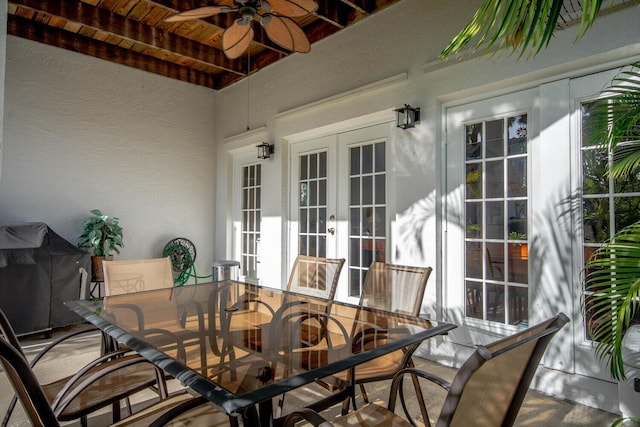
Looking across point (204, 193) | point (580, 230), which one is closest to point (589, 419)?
point (580, 230)

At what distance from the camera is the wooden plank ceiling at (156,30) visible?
3980 millimetres

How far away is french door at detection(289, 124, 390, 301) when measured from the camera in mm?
3996

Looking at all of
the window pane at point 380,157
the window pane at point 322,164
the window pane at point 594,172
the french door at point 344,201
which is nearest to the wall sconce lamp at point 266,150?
the french door at point 344,201

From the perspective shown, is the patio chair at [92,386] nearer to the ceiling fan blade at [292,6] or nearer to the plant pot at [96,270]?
the ceiling fan blade at [292,6]

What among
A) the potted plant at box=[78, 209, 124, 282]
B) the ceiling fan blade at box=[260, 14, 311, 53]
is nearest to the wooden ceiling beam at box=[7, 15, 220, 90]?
the potted plant at box=[78, 209, 124, 282]

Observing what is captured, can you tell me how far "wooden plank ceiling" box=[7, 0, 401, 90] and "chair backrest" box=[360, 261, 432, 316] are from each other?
2.67m

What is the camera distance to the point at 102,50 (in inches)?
199

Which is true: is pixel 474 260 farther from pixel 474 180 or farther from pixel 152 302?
pixel 152 302

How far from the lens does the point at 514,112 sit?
9.79ft

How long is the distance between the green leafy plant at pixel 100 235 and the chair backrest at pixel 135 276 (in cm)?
199

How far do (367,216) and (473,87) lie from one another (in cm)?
164

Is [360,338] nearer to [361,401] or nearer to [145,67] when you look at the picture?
[361,401]

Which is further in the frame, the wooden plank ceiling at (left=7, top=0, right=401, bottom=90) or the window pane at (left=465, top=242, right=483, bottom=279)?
the wooden plank ceiling at (left=7, top=0, right=401, bottom=90)

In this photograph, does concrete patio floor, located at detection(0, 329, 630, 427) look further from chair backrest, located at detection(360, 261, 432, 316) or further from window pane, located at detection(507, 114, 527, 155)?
window pane, located at detection(507, 114, 527, 155)
